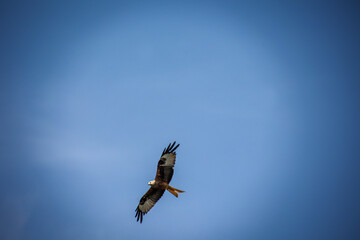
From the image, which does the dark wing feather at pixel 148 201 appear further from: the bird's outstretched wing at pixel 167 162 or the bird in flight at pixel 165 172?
the bird's outstretched wing at pixel 167 162

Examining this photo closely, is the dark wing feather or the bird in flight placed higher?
the bird in flight

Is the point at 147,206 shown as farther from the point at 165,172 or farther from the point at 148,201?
the point at 165,172

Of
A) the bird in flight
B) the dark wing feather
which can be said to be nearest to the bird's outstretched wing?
the bird in flight

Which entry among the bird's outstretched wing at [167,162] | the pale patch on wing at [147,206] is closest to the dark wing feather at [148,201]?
the pale patch on wing at [147,206]

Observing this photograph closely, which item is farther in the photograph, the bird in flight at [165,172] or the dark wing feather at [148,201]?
the dark wing feather at [148,201]

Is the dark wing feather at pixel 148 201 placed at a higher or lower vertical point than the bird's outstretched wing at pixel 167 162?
lower

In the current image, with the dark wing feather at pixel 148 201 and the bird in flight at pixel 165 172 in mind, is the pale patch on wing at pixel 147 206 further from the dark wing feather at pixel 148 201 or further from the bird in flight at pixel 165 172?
the bird in flight at pixel 165 172

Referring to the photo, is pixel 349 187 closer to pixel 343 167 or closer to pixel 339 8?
pixel 343 167

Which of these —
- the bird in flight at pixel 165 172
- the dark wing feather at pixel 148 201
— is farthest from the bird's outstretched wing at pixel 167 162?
the dark wing feather at pixel 148 201

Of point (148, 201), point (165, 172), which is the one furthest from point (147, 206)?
point (165, 172)

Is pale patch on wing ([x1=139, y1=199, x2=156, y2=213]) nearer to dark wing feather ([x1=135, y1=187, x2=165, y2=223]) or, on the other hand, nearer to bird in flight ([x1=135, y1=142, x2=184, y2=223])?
dark wing feather ([x1=135, y1=187, x2=165, y2=223])

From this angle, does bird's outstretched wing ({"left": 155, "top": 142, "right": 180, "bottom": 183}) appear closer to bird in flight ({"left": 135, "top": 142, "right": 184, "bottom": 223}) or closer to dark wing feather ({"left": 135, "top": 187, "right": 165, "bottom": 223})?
bird in flight ({"left": 135, "top": 142, "right": 184, "bottom": 223})

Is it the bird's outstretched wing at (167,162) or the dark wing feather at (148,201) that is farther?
the dark wing feather at (148,201)

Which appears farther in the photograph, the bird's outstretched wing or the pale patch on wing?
the pale patch on wing
